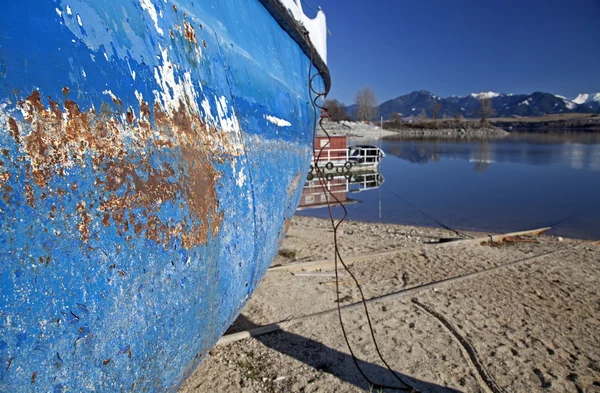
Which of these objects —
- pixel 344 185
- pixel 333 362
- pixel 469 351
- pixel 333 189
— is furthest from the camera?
pixel 344 185

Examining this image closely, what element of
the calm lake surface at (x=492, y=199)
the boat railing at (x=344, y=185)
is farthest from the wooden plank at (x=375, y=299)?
the boat railing at (x=344, y=185)

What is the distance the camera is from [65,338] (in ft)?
3.39

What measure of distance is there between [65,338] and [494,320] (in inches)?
177

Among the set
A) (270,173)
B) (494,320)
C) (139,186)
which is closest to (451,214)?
(494,320)

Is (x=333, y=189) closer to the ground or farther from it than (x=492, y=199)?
farther from it

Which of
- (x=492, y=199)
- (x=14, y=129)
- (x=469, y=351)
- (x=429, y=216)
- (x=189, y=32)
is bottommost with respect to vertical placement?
(x=492, y=199)

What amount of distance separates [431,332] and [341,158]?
64.4 ft

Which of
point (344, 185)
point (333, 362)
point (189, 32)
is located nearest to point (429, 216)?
point (344, 185)

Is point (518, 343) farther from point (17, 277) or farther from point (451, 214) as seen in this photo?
point (451, 214)

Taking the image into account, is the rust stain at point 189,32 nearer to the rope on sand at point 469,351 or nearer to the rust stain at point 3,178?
the rust stain at point 3,178

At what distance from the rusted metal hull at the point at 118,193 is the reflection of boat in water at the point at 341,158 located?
1631 cm

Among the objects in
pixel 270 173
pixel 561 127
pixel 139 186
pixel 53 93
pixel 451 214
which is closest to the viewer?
pixel 53 93

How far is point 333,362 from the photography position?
3475 mm

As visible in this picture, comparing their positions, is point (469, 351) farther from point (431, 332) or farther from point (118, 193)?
point (118, 193)
